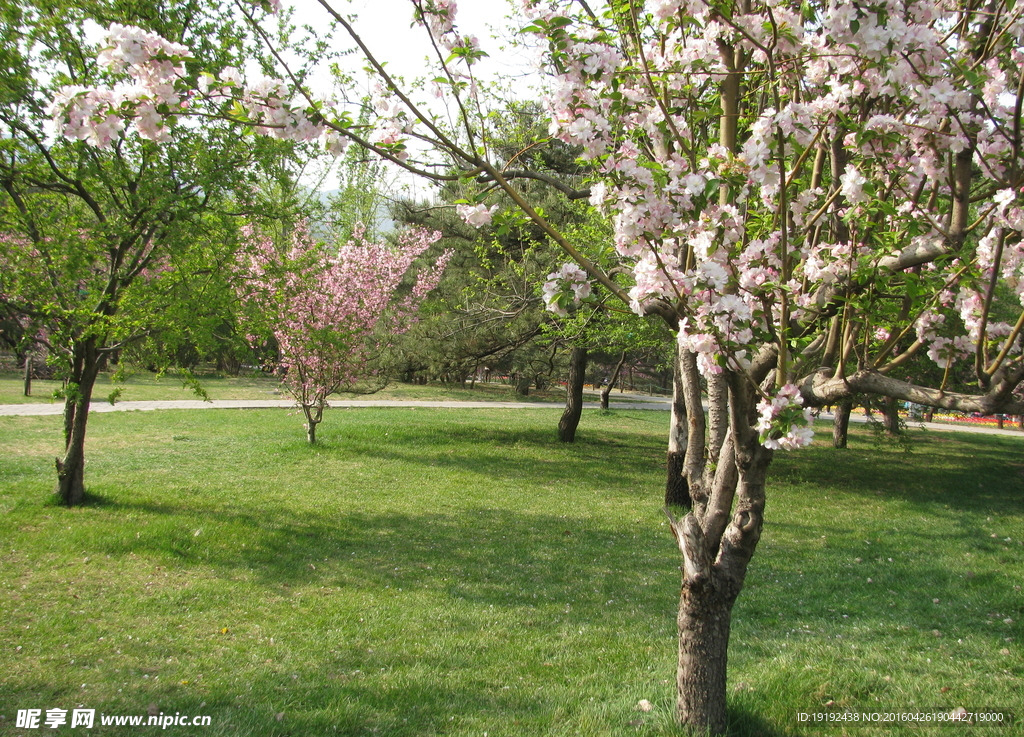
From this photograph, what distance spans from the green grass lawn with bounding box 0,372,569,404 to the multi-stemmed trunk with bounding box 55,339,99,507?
6.81 meters

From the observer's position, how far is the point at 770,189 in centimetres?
286

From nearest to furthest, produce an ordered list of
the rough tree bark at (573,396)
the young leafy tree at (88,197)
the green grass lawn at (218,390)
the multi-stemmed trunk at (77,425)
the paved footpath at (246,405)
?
the young leafy tree at (88,197), the multi-stemmed trunk at (77,425), the paved footpath at (246,405), the rough tree bark at (573,396), the green grass lawn at (218,390)

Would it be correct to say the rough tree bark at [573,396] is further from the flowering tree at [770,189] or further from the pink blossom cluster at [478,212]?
the pink blossom cluster at [478,212]

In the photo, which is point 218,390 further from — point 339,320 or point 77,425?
point 77,425

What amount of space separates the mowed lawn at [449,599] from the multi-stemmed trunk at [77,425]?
0.80ft

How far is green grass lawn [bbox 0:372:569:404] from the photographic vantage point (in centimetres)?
1905

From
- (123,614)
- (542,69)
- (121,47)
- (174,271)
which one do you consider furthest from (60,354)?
(542,69)

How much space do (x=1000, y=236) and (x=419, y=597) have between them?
4740 mm

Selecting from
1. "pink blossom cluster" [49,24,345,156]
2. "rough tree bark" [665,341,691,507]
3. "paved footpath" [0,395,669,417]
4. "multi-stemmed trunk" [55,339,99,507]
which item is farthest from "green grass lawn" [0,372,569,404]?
"pink blossom cluster" [49,24,345,156]

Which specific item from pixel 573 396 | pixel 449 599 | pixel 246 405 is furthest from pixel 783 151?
pixel 246 405

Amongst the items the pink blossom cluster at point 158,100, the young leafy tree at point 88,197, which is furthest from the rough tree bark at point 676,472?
the pink blossom cluster at point 158,100

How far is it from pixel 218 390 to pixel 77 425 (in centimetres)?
1712

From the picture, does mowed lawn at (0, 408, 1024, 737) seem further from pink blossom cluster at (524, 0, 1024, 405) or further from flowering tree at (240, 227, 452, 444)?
pink blossom cluster at (524, 0, 1024, 405)

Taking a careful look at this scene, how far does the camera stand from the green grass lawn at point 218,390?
19.0m
